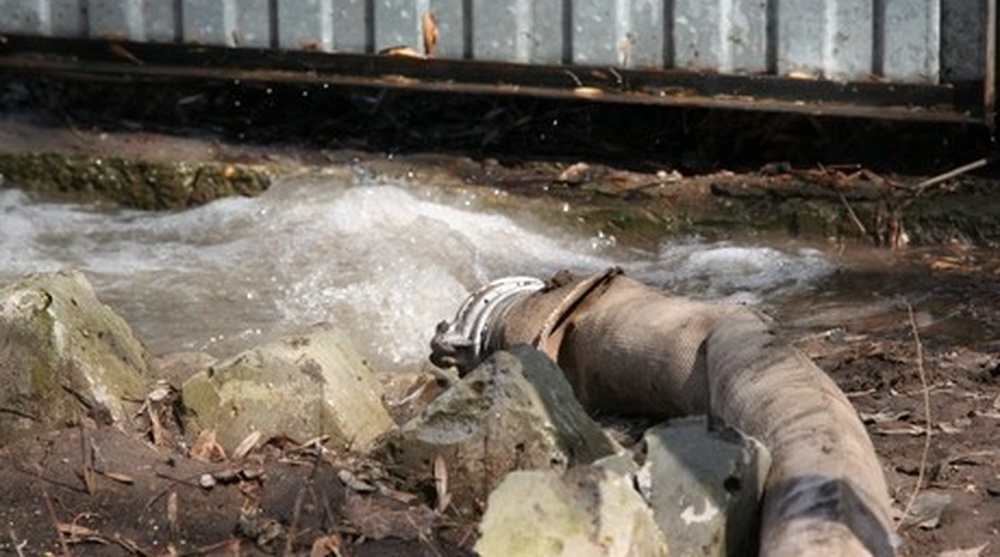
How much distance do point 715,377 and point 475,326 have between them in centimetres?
132

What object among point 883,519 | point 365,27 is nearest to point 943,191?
point 365,27

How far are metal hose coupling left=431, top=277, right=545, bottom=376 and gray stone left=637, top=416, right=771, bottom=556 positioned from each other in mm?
1830

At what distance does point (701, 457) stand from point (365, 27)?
16.1 ft

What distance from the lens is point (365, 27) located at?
8.91 metres

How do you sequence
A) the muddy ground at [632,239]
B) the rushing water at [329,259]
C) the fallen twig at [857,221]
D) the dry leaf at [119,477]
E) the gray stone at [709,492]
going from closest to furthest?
the gray stone at [709,492]
the muddy ground at [632,239]
the dry leaf at [119,477]
the rushing water at [329,259]
the fallen twig at [857,221]

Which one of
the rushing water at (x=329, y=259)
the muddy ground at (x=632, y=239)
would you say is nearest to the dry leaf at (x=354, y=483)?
the muddy ground at (x=632, y=239)

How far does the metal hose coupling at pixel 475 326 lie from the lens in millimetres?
6141

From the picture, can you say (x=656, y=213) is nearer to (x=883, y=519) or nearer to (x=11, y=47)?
(x=11, y=47)

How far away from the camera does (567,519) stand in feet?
13.0

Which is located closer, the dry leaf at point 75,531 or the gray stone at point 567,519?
the gray stone at point 567,519

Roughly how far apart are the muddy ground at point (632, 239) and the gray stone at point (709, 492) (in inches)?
18.8

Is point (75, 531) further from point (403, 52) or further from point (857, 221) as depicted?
point (403, 52)

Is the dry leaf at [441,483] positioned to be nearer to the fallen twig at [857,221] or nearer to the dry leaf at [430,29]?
the fallen twig at [857,221]

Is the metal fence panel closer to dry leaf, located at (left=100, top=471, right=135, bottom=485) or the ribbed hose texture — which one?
the ribbed hose texture
